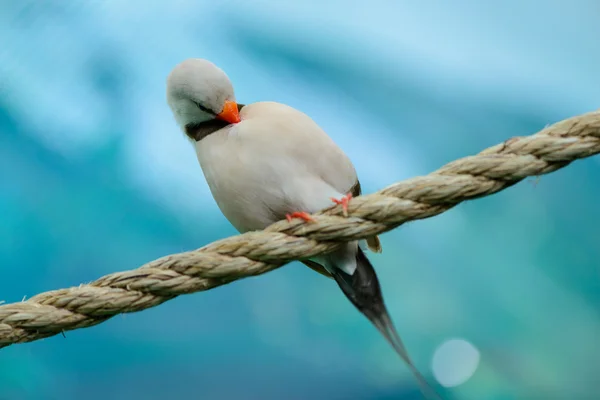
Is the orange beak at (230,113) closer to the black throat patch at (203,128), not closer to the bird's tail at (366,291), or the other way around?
the black throat patch at (203,128)

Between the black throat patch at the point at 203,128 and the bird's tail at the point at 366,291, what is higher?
the black throat patch at the point at 203,128

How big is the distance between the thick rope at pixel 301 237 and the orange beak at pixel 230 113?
0.68 ft

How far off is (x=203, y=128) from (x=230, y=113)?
1.9 inches

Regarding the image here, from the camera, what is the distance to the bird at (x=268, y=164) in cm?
79

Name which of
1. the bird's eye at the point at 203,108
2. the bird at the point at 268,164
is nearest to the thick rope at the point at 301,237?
the bird at the point at 268,164

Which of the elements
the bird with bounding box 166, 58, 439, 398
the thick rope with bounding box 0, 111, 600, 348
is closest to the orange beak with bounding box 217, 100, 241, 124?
the bird with bounding box 166, 58, 439, 398

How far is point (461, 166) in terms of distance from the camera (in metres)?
0.61

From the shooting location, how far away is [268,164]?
784mm

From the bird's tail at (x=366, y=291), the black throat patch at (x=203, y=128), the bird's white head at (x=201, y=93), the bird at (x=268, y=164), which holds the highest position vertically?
the bird's white head at (x=201, y=93)

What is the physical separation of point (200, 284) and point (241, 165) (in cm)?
17

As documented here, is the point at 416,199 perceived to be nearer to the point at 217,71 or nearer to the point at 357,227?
the point at 357,227

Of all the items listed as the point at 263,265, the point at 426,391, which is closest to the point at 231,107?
the point at 263,265

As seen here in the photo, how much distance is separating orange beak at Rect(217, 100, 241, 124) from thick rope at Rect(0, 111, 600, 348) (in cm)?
21

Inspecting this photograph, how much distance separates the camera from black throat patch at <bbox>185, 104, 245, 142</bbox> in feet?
2.77
